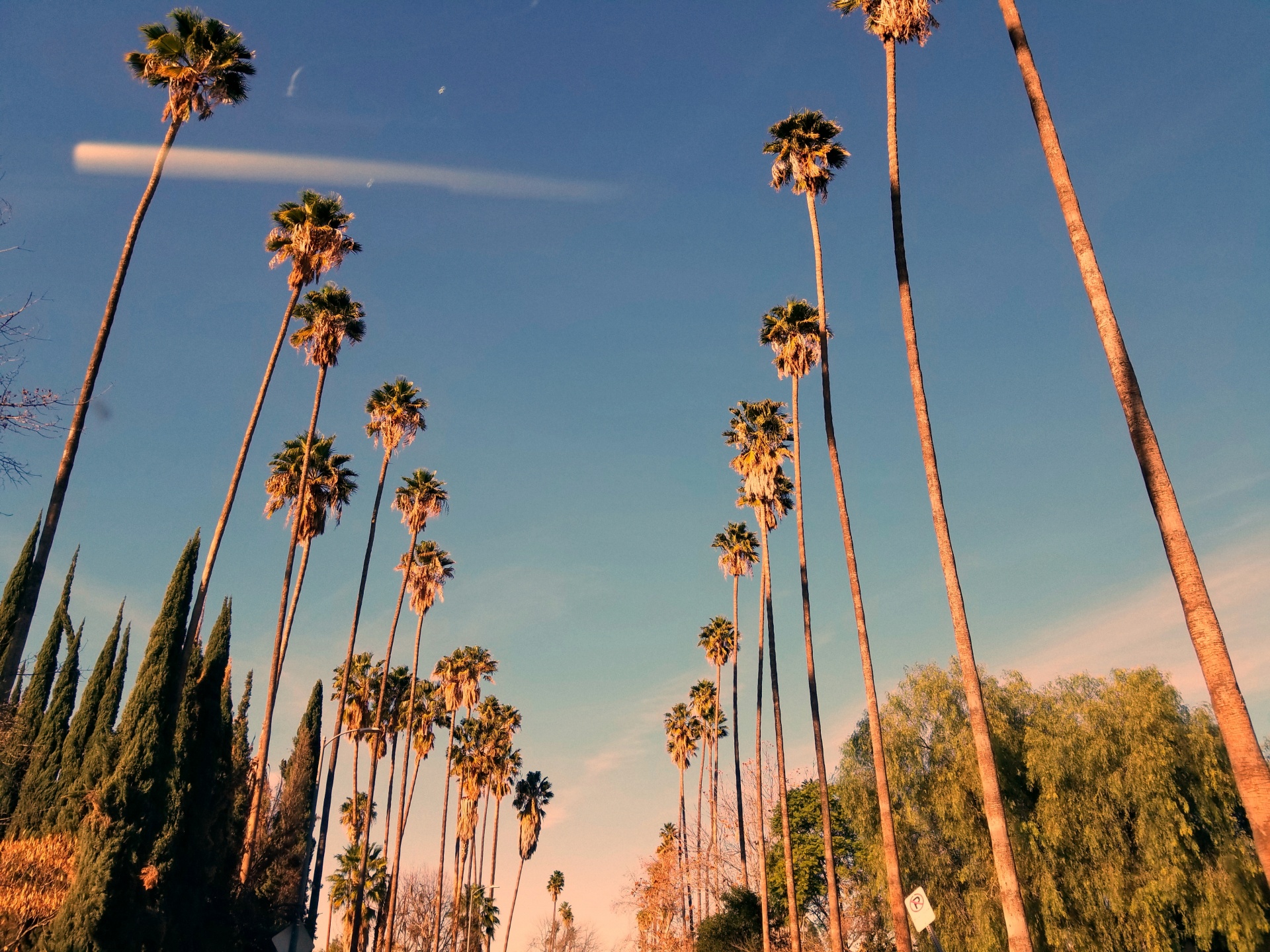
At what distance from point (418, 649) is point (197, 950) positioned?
22914 millimetres

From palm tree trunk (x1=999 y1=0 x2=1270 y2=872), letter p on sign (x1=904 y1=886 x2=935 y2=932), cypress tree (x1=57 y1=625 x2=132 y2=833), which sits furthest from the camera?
cypress tree (x1=57 y1=625 x2=132 y2=833)

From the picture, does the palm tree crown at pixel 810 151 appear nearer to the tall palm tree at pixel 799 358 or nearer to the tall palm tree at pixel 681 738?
the tall palm tree at pixel 799 358

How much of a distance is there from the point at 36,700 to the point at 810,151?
133ft

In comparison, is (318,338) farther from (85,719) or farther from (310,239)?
(85,719)

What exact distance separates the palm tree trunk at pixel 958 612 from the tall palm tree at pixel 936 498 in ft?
0.05

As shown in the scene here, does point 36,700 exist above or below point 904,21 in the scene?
below

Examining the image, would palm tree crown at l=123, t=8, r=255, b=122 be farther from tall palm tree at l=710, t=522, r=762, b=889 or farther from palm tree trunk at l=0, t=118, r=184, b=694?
tall palm tree at l=710, t=522, r=762, b=889

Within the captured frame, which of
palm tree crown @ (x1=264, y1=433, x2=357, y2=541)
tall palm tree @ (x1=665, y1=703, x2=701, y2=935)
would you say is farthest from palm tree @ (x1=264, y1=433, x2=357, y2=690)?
tall palm tree @ (x1=665, y1=703, x2=701, y2=935)

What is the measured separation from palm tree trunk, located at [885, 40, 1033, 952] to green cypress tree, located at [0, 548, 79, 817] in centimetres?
3069

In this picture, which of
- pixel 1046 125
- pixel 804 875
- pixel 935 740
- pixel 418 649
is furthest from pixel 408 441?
pixel 804 875

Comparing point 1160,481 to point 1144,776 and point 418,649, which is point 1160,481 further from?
point 418,649

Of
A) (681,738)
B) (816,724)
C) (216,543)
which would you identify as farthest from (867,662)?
(681,738)

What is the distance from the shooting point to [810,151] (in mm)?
33031

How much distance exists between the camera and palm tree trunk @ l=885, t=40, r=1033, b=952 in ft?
50.2
